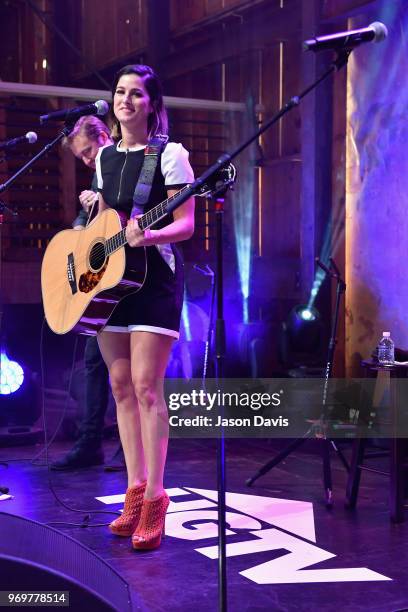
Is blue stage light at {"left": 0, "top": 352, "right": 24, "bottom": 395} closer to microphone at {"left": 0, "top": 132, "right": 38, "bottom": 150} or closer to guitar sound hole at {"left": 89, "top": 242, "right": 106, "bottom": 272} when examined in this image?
microphone at {"left": 0, "top": 132, "right": 38, "bottom": 150}

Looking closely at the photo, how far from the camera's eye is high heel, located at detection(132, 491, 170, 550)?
323 cm

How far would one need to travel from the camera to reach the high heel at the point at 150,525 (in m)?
3.23

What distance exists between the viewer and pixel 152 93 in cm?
323

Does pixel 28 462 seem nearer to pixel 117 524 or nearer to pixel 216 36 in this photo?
pixel 117 524

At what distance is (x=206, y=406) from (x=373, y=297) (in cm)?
146

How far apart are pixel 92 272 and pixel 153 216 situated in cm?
58

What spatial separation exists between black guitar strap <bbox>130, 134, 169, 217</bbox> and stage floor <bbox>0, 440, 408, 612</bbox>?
1.33 meters

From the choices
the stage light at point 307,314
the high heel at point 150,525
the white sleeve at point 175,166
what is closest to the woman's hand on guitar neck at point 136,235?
the white sleeve at point 175,166

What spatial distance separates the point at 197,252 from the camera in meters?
8.34

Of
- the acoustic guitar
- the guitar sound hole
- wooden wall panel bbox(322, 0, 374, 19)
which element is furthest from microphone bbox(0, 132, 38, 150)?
wooden wall panel bbox(322, 0, 374, 19)

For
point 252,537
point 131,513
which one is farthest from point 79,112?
point 252,537

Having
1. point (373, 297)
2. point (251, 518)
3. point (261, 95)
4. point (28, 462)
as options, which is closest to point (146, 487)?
point (251, 518)

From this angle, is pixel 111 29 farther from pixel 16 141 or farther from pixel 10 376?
pixel 16 141

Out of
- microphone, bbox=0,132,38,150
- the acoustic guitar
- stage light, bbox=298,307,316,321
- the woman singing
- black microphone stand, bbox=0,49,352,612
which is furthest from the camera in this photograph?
stage light, bbox=298,307,316,321
